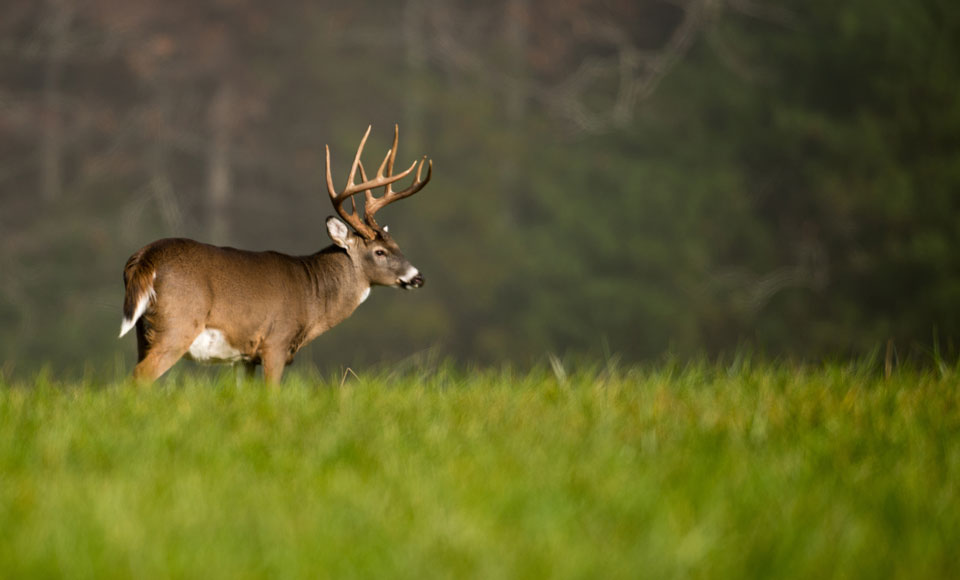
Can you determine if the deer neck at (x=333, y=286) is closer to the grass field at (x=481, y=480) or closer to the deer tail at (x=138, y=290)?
the deer tail at (x=138, y=290)

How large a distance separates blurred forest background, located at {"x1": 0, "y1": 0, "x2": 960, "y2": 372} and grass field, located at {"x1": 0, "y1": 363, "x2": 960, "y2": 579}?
669 inches

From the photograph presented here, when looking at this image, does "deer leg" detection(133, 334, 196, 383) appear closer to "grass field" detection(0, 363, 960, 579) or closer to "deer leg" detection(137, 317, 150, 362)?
"deer leg" detection(137, 317, 150, 362)

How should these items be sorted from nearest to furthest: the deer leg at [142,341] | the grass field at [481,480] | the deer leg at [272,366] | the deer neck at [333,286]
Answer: the grass field at [481,480] → the deer leg at [142,341] → the deer leg at [272,366] → the deer neck at [333,286]

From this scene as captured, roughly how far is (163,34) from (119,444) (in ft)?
72.9

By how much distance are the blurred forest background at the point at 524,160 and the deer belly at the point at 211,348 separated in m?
16.2

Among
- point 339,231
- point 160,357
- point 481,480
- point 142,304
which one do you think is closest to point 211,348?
point 160,357

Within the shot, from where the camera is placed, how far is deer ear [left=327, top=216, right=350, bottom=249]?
22.4 feet

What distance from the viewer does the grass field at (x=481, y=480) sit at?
9.70 ft

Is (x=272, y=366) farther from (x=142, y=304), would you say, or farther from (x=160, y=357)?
(x=142, y=304)

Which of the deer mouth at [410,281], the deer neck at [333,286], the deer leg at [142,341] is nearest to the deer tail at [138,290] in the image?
the deer leg at [142,341]

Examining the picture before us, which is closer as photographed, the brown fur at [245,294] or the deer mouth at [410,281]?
the brown fur at [245,294]

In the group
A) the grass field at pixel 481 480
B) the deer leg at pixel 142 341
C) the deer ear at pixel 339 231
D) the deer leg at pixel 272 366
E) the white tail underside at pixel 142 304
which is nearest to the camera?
the grass field at pixel 481 480

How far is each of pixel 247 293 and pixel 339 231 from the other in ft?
2.98

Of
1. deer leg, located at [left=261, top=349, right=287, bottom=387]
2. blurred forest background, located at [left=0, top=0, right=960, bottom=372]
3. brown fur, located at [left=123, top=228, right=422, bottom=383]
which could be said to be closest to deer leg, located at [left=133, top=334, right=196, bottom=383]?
brown fur, located at [left=123, top=228, right=422, bottom=383]
